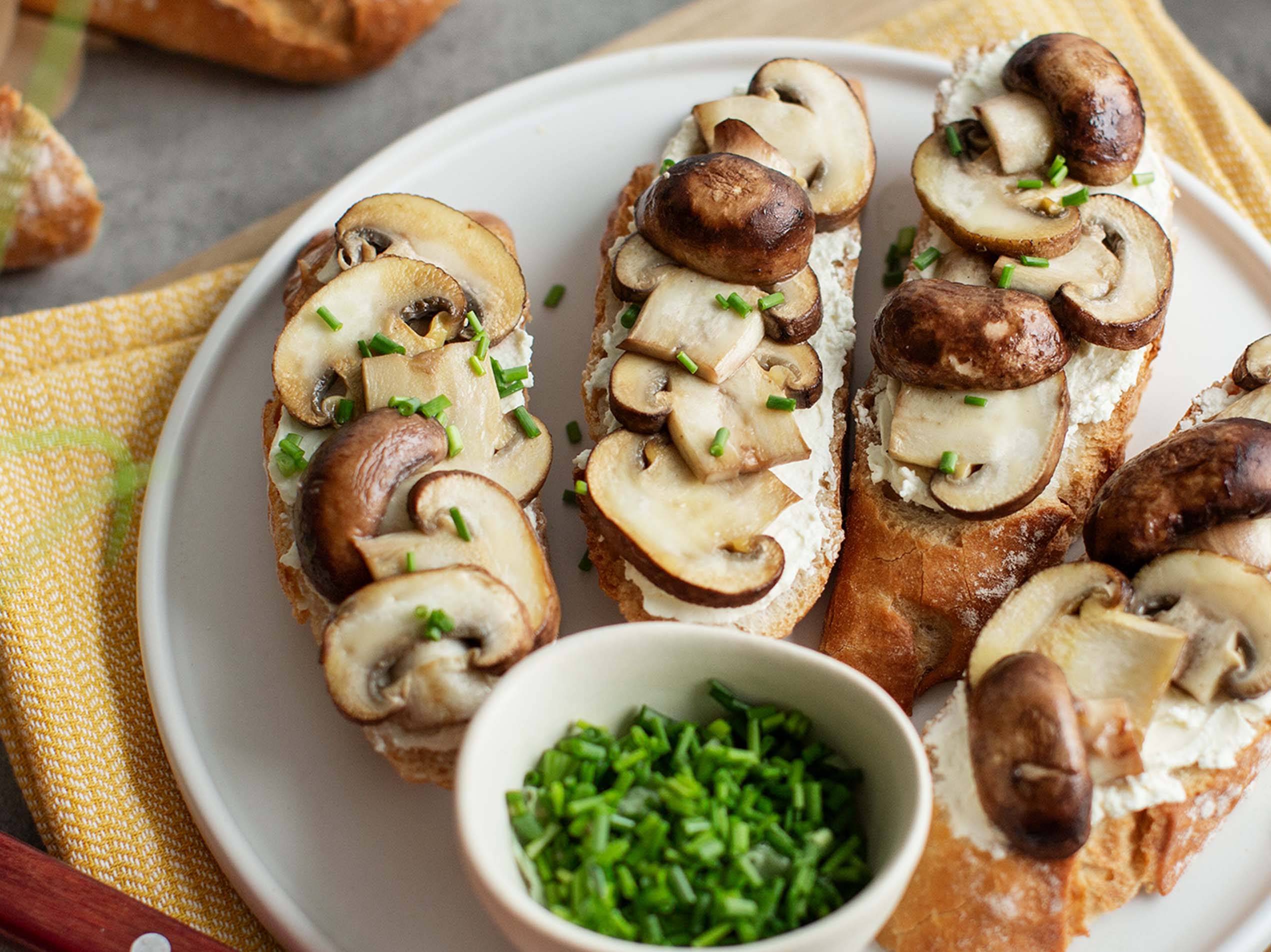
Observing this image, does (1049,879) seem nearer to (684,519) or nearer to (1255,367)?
(684,519)

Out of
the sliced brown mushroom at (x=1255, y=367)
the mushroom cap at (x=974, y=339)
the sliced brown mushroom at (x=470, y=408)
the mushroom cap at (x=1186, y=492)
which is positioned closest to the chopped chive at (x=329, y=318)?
the sliced brown mushroom at (x=470, y=408)

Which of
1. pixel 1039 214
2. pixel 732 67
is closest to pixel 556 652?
pixel 1039 214

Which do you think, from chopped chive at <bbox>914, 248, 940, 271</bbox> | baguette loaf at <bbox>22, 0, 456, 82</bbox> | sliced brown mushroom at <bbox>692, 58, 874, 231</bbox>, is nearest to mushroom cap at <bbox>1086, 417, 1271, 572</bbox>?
chopped chive at <bbox>914, 248, 940, 271</bbox>

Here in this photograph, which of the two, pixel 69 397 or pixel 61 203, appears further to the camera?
pixel 61 203

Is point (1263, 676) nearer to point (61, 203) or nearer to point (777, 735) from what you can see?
point (777, 735)

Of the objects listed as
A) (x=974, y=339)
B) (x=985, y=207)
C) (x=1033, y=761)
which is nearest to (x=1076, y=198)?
(x=985, y=207)

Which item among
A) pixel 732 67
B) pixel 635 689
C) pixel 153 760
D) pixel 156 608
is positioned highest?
pixel 732 67
